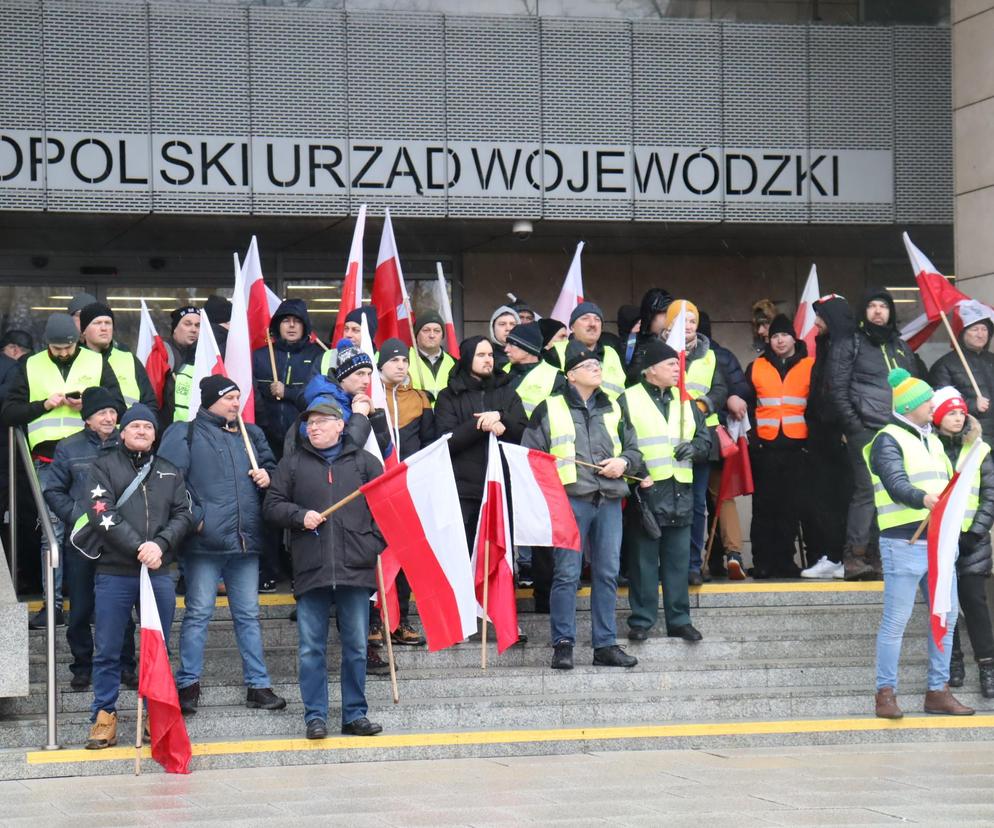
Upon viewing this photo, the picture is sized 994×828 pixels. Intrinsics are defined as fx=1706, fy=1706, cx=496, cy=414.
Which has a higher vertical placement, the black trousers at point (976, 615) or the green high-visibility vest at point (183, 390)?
the green high-visibility vest at point (183, 390)

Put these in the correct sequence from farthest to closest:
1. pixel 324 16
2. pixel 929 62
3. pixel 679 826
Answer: pixel 929 62, pixel 324 16, pixel 679 826

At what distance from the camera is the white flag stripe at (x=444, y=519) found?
34.4ft

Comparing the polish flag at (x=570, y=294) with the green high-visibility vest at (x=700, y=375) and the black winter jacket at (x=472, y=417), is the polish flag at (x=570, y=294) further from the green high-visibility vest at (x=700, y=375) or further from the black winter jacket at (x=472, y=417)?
the black winter jacket at (x=472, y=417)

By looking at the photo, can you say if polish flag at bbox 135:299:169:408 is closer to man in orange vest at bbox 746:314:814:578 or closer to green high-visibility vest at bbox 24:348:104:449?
green high-visibility vest at bbox 24:348:104:449

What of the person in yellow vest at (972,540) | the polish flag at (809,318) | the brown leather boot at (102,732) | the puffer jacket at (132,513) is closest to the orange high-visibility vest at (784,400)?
the polish flag at (809,318)

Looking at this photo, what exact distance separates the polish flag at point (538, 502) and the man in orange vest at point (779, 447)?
9.48 feet

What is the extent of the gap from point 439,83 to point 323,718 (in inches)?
279

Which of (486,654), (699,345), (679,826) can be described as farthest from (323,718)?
(699,345)

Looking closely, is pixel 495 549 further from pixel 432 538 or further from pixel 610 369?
pixel 610 369

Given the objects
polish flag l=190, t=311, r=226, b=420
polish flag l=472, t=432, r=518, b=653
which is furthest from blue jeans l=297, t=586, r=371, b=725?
polish flag l=190, t=311, r=226, b=420

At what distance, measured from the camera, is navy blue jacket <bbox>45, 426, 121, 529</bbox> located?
34.3 feet

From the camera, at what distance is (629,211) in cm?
1565

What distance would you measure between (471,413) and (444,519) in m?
1.48

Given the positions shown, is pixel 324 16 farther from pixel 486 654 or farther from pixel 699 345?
pixel 486 654
